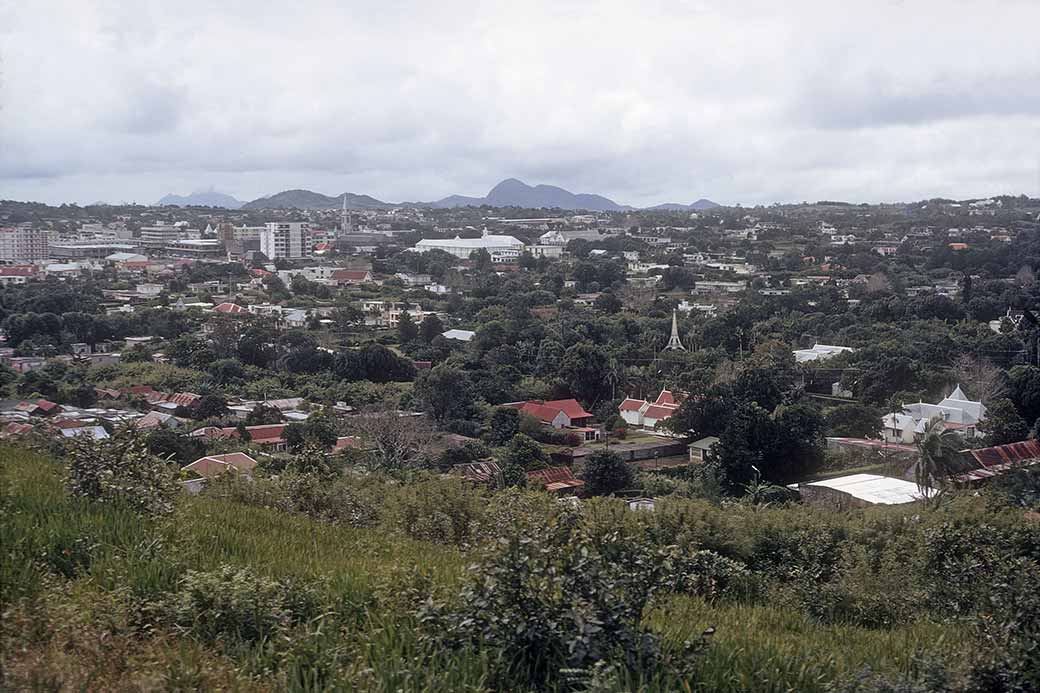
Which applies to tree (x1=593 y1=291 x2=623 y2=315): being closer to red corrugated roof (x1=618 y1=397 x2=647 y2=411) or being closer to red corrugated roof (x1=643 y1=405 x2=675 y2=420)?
red corrugated roof (x1=618 y1=397 x2=647 y2=411)

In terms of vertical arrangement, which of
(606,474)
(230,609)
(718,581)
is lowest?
(606,474)

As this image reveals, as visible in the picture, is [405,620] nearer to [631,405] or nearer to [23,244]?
[631,405]

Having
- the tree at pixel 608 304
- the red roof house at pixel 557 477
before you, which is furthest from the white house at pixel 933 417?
the tree at pixel 608 304

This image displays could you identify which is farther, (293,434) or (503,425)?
(503,425)

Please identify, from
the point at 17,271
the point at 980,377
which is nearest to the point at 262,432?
the point at 980,377

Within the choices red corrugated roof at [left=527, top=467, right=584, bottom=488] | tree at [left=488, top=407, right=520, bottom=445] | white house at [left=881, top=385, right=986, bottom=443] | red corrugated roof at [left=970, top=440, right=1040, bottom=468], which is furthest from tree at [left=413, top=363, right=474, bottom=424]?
red corrugated roof at [left=970, top=440, right=1040, bottom=468]

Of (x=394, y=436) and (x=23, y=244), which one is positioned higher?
(x=23, y=244)
